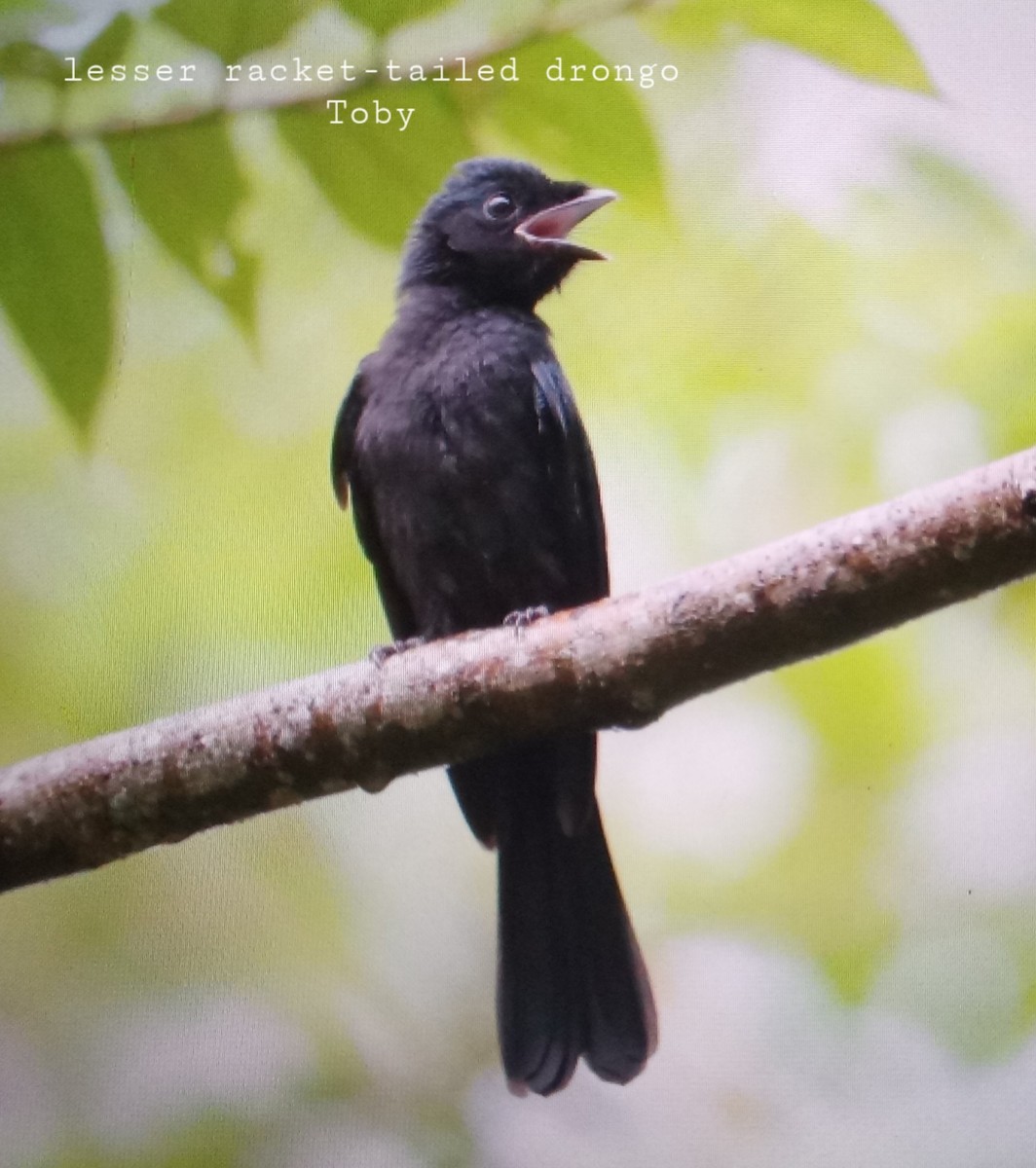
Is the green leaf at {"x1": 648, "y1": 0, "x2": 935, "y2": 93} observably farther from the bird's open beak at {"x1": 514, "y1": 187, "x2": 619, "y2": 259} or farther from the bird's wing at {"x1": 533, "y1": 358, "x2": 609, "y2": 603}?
the bird's wing at {"x1": 533, "y1": 358, "x2": 609, "y2": 603}

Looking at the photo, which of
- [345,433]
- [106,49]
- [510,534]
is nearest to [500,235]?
[345,433]

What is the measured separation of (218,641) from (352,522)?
0.31 metres

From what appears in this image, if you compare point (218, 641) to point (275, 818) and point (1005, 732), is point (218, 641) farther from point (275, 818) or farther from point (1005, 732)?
point (1005, 732)

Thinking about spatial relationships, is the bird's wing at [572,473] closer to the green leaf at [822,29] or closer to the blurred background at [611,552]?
the blurred background at [611,552]

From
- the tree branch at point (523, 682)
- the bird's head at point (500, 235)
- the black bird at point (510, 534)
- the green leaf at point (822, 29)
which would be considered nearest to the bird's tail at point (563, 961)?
the black bird at point (510, 534)

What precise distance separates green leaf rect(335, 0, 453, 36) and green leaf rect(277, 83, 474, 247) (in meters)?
0.08

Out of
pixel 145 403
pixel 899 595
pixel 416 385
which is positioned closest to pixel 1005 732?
pixel 899 595

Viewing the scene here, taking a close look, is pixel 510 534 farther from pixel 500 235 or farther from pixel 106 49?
pixel 106 49

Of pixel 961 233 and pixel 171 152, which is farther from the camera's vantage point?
pixel 961 233

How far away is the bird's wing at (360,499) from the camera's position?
203 centimetres

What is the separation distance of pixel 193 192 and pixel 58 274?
21 cm

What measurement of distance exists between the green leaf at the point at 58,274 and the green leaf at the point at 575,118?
52cm

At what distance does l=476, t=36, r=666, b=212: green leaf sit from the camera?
1655 mm

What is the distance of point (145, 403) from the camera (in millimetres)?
1909
